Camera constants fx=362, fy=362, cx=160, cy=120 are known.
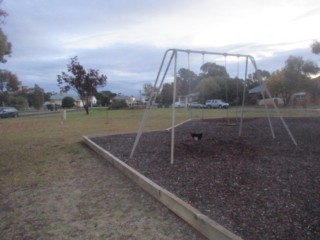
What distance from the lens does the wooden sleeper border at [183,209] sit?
3.94m

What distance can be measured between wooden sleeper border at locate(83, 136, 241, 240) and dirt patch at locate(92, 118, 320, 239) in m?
0.16

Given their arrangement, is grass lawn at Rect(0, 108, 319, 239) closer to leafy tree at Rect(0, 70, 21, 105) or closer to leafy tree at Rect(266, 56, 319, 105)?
leafy tree at Rect(266, 56, 319, 105)

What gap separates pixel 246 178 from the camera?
238 inches

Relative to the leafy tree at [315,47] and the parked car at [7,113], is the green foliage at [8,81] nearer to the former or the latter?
the parked car at [7,113]

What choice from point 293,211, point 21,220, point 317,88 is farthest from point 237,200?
point 317,88

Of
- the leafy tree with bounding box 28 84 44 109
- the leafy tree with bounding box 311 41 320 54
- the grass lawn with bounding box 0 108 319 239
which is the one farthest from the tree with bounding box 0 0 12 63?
the leafy tree with bounding box 28 84 44 109

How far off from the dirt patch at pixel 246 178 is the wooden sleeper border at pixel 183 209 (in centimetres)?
16

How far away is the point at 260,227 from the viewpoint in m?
4.05

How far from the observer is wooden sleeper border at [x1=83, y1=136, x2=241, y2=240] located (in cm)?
394

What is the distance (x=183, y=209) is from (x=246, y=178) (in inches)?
69.0

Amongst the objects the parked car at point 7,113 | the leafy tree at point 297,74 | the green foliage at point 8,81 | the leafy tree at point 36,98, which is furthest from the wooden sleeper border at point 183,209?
the leafy tree at point 36,98

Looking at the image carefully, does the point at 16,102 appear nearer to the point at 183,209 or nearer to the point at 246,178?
the point at 246,178

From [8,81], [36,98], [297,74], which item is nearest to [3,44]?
[297,74]

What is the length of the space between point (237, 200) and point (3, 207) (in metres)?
3.56
